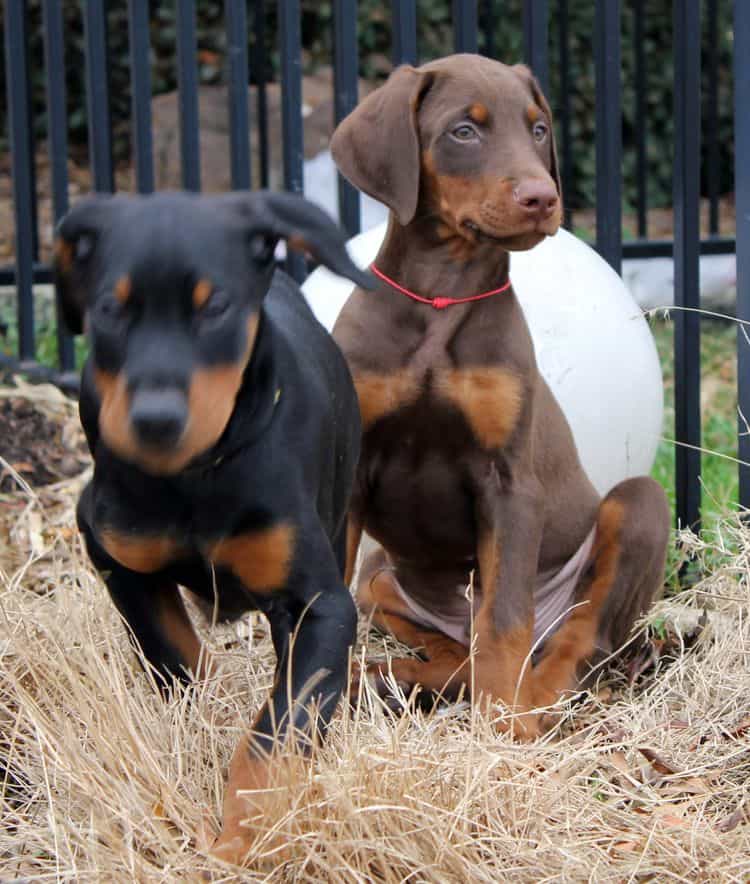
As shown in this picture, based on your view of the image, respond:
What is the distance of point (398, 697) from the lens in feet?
9.64

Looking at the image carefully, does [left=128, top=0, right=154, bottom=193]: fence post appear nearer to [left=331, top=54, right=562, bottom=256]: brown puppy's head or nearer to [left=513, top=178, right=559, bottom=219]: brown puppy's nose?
[left=331, top=54, right=562, bottom=256]: brown puppy's head

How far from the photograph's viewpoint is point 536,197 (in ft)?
10.3

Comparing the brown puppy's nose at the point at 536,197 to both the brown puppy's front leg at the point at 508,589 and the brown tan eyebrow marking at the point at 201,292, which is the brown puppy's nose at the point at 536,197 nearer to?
the brown puppy's front leg at the point at 508,589

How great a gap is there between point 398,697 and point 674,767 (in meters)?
0.64

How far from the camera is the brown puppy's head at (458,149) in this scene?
3244mm

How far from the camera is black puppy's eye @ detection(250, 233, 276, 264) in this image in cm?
253

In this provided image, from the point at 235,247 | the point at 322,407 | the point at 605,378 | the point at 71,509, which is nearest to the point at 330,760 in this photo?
the point at 322,407

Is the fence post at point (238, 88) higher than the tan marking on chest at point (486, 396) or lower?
higher

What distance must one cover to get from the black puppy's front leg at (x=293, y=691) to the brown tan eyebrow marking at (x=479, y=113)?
3.92 feet

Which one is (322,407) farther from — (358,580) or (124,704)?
(358,580)

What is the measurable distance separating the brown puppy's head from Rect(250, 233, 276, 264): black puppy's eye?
813 millimetres

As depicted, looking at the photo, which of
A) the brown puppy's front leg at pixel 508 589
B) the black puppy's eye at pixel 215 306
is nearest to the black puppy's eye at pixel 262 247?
the black puppy's eye at pixel 215 306

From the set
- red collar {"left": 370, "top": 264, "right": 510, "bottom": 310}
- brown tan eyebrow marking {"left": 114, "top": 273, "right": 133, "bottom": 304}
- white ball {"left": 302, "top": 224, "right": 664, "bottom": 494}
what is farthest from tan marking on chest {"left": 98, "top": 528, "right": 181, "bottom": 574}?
white ball {"left": 302, "top": 224, "right": 664, "bottom": 494}

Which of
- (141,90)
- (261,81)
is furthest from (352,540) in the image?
(261,81)
